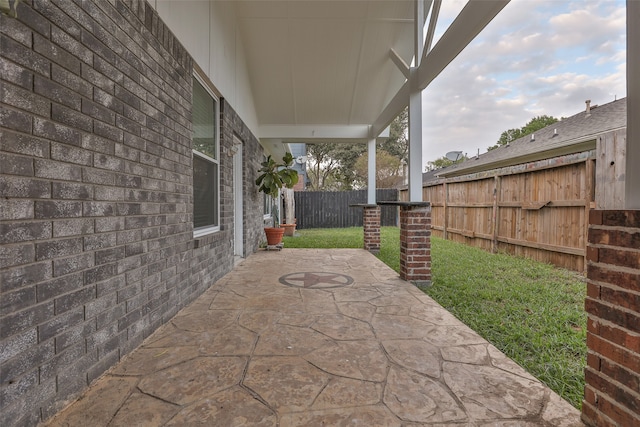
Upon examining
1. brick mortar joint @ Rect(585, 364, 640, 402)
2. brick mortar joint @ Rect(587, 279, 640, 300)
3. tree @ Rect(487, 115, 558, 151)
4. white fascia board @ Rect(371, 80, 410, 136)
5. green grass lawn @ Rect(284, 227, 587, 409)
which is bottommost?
green grass lawn @ Rect(284, 227, 587, 409)

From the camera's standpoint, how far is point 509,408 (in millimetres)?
1419

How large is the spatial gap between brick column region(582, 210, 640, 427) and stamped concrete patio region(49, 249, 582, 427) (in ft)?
0.75

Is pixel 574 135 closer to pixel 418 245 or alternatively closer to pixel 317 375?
pixel 418 245

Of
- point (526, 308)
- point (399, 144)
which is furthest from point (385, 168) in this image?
point (526, 308)

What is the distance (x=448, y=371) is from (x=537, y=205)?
4356 mm

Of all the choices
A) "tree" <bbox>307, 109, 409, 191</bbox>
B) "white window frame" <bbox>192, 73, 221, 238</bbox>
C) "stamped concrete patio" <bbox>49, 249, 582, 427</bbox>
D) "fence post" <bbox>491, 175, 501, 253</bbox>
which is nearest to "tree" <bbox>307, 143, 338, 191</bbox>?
"tree" <bbox>307, 109, 409, 191</bbox>

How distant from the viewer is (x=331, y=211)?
13.2 m

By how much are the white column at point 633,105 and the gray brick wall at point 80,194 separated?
2.50 m

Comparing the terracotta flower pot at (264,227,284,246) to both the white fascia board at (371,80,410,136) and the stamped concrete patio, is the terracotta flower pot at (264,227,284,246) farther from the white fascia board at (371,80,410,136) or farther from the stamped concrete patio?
the stamped concrete patio

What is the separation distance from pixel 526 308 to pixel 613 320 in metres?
1.89

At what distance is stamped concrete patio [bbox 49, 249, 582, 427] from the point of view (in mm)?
1362

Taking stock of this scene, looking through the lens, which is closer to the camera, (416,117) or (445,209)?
(416,117)

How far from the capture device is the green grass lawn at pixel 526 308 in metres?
1.86

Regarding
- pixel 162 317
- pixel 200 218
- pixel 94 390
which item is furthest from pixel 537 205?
pixel 94 390
